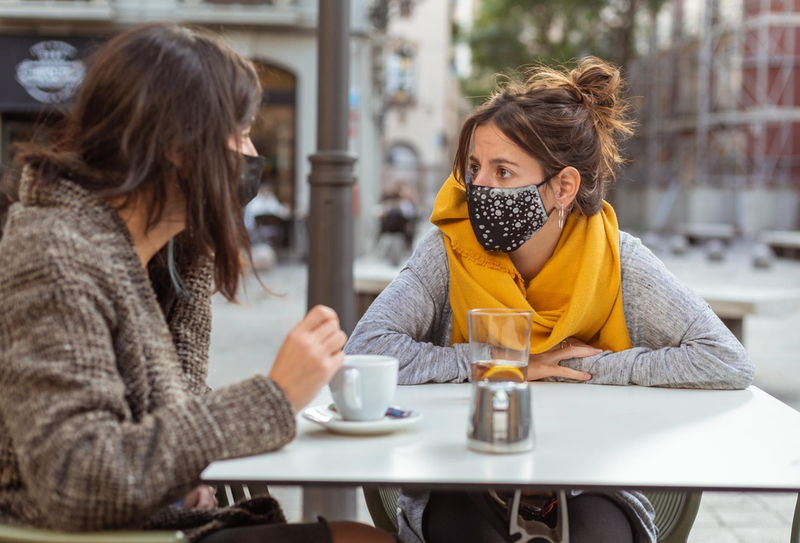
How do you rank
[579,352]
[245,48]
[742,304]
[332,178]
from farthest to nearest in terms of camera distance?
1. [245,48]
2. [742,304]
3. [332,178]
4. [579,352]

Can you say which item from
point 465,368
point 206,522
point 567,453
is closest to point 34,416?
point 206,522

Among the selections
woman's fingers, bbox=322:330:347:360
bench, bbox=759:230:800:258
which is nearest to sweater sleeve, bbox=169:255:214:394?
woman's fingers, bbox=322:330:347:360

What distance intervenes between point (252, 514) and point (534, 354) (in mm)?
849

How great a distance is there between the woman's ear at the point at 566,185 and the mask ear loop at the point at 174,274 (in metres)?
1.06

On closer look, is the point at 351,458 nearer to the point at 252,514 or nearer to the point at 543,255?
the point at 252,514

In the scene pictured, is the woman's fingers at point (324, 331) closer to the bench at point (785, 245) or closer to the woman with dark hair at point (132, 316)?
the woman with dark hair at point (132, 316)

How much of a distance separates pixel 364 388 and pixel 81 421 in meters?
0.51

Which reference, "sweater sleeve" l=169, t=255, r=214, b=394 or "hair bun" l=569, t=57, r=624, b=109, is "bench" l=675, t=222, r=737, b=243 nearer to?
"hair bun" l=569, t=57, r=624, b=109

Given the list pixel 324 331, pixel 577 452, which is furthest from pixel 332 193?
pixel 577 452

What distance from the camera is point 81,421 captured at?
1.29 m

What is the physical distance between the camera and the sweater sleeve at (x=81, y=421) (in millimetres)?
1279

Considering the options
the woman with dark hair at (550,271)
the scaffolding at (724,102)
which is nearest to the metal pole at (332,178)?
the woman with dark hair at (550,271)

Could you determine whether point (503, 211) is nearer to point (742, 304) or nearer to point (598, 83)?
point (598, 83)

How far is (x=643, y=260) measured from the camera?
2348mm
